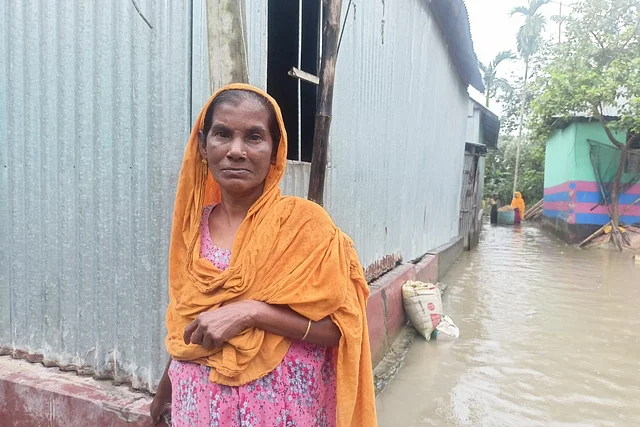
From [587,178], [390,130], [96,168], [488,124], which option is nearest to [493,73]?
[488,124]

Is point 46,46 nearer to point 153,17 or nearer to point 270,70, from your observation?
point 153,17

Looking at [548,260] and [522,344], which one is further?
[548,260]

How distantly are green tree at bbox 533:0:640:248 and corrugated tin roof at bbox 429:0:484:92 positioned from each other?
11.3ft

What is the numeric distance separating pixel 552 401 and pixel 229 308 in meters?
3.37

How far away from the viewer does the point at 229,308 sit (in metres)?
1.24

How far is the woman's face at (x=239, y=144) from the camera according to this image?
1.32 m

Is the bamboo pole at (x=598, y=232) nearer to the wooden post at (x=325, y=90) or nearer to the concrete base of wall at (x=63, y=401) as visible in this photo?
the wooden post at (x=325, y=90)

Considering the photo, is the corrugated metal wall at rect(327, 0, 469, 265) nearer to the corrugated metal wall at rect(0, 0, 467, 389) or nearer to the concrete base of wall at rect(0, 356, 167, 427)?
the corrugated metal wall at rect(0, 0, 467, 389)

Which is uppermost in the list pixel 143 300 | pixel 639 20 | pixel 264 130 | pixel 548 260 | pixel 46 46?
pixel 639 20

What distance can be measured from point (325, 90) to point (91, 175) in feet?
4.60

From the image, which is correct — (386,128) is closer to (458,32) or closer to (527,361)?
(527,361)

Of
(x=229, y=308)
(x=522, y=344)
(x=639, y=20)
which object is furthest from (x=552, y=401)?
(x=639, y=20)

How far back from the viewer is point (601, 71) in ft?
40.6

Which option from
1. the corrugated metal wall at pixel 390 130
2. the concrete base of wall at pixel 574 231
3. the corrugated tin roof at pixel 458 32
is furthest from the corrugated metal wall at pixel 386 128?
the concrete base of wall at pixel 574 231
